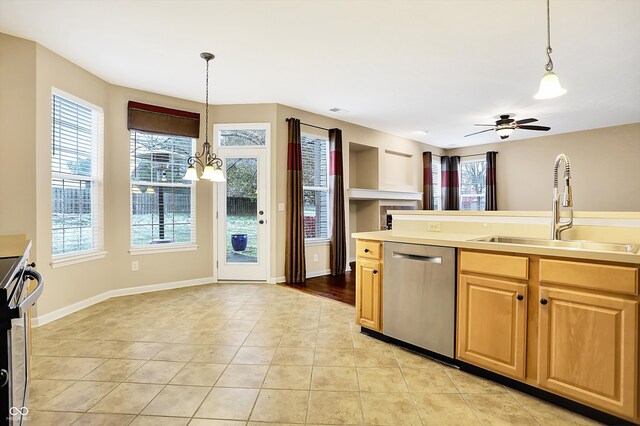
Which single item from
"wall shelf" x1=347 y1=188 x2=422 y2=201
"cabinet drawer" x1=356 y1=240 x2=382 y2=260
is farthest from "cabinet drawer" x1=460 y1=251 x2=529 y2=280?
"wall shelf" x1=347 y1=188 x2=422 y2=201

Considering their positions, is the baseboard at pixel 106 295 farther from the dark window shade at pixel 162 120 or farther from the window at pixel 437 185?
the window at pixel 437 185

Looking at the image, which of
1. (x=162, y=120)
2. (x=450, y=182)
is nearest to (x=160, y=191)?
(x=162, y=120)

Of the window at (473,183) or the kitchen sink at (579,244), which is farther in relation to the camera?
the window at (473,183)

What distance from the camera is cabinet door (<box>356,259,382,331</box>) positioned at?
2.66 metres

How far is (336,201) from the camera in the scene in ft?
17.4

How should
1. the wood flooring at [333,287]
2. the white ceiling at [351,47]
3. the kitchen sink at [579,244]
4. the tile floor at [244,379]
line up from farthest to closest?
the wood flooring at [333,287]
the white ceiling at [351,47]
the kitchen sink at [579,244]
the tile floor at [244,379]

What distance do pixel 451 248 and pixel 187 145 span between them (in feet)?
12.7

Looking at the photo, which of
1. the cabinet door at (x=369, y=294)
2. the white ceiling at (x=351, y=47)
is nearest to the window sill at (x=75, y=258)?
the white ceiling at (x=351, y=47)

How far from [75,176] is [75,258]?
36.1 inches

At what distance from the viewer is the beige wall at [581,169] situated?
5879 millimetres

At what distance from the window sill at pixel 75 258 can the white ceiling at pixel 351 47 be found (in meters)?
2.13

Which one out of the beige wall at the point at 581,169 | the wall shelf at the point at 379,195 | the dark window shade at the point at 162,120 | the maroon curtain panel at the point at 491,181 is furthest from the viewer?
the maroon curtain panel at the point at 491,181

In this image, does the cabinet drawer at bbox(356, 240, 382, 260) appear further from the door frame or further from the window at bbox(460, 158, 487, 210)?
the window at bbox(460, 158, 487, 210)

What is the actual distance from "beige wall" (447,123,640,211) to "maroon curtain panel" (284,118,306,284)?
531cm
